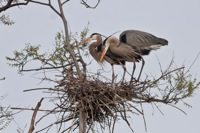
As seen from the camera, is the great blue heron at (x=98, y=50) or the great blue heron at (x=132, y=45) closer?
the great blue heron at (x=132, y=45)

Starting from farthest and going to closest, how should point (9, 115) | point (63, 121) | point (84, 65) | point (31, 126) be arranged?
point (9, 115), point (84, 65), point (63, 121), point (31, 126)

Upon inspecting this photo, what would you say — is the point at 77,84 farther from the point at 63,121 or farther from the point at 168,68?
the point at 168,68

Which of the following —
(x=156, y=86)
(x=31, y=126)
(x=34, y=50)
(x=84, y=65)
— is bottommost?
(x=31, y=126)

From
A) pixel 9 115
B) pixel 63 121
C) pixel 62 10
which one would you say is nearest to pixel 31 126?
pixel 63 121

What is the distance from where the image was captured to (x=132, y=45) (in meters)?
9.07

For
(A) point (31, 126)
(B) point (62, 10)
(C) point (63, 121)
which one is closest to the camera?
(A) point (31, 126)

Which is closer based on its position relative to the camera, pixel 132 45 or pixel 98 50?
pixel 132 45

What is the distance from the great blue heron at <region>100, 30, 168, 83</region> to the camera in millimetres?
9008

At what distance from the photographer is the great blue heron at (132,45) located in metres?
9.01

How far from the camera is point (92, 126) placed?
7.14 meters

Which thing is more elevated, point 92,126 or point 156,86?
point 156,86

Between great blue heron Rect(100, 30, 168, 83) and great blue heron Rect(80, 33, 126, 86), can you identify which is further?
great blue heron Rect(80, 33, 126, 86)

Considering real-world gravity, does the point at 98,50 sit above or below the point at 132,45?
above

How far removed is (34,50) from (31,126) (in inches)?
162
